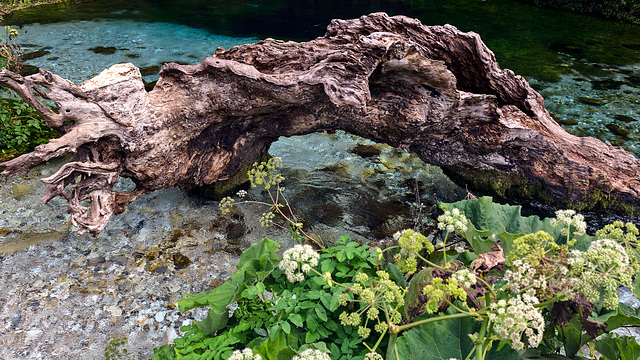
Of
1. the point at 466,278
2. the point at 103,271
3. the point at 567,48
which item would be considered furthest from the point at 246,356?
the point at 567,48

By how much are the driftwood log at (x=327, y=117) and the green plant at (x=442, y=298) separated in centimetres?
174

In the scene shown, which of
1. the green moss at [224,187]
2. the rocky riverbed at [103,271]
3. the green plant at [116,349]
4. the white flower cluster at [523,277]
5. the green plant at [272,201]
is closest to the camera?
the white flower cluster at [523,277]

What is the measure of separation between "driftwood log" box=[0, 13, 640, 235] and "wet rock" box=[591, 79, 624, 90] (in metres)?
4.28

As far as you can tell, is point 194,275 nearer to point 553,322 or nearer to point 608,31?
point 553,322

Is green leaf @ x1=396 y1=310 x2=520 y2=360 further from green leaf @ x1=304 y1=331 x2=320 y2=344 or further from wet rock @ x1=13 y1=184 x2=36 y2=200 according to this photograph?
wet rock @ x1=13 y1=184 x2=36 y2=200

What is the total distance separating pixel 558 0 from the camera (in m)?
13.5

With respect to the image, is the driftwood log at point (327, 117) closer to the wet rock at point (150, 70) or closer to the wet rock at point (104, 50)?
the wet rock at point (150, 70)

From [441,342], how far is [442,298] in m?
0.40

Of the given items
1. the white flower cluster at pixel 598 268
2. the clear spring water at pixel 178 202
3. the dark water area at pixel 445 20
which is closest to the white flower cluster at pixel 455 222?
the white flower cluster at pixel 598 268

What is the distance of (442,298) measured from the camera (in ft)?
4.94

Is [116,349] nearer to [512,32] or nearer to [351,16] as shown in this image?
[351,16]

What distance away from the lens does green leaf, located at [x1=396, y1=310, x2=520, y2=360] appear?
1.77 metres

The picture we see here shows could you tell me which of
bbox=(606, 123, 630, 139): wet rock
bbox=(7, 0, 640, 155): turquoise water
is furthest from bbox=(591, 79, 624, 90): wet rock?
bbox=(606, 123, 630, 139): wet rock

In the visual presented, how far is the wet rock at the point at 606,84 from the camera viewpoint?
303 inches
